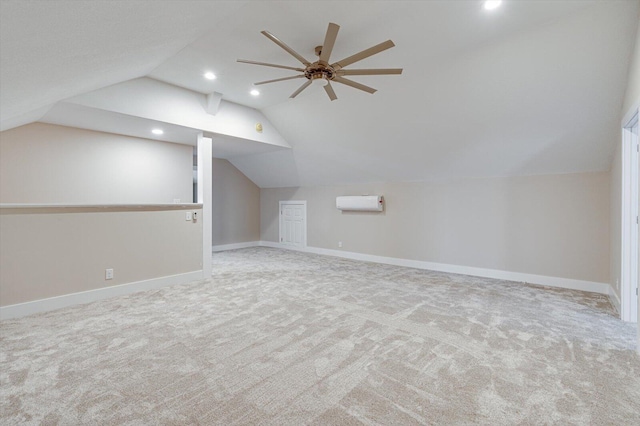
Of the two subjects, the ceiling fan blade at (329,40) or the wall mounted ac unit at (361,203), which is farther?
the wall mounted ac unit at (361,203)

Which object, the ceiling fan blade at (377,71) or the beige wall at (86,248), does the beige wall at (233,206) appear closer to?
the beige wall at (86,248)

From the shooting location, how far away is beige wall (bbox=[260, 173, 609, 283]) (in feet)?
13.8

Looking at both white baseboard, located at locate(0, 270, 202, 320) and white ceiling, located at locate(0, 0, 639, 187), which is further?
white baseboard, located at locate(0, 270, 202, 320)

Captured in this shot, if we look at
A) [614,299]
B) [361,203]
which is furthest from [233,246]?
[614,299]

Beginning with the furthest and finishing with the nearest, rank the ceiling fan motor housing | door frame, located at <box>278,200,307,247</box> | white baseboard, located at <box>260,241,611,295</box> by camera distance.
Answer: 1. door frame, located at <box>278,200,307,247</box>
2. white baseboard, located at <box>260,241,611,295</box>
3. the ceiling fan motor housing

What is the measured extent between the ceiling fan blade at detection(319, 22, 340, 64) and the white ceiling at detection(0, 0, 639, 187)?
40cm

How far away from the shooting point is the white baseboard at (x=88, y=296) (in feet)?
10.5

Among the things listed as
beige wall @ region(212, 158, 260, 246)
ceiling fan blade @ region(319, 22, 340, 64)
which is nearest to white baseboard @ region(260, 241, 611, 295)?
beige wall @ region(212, 158, 260, 246)

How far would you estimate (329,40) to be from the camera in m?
2.29

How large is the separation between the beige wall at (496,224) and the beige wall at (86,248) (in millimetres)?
3561

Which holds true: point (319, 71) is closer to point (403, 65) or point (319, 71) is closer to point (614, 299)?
point (403, 65)

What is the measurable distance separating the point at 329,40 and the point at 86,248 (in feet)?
12.2

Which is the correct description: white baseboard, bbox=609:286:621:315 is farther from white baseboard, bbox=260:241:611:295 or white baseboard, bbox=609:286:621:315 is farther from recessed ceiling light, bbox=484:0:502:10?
recessed ceiling light, bbox=484:0:502:10

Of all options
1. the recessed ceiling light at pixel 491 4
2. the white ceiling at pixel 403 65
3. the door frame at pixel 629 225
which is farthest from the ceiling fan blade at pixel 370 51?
the door frame at pixel 629 225
